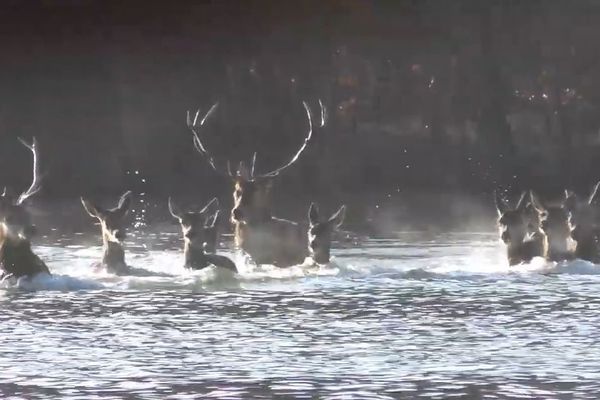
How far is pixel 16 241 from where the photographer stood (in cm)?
2922

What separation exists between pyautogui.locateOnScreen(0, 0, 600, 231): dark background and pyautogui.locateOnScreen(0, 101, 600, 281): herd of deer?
2461cm

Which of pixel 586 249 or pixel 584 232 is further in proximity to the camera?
pixel 584 232

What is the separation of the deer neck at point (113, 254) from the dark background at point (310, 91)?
2647 centimetres

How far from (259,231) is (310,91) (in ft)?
113

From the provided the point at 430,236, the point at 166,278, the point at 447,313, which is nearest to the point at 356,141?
the point at 430,236

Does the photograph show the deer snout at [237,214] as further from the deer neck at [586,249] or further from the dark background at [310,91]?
the dark background at [310,91]

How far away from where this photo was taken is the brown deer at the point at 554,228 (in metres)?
32.2

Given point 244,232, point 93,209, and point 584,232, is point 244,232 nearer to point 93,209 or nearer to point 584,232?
point 93,209

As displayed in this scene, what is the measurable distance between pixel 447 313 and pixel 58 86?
1576 inches

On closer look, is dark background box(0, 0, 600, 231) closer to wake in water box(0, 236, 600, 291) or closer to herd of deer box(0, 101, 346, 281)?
wake in water box(0, 236, 600, 291)

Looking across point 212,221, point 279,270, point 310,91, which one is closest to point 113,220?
point 212,221

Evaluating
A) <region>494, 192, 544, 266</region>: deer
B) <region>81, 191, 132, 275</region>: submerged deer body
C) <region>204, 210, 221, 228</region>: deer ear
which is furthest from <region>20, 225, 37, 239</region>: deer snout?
<region>494, 192, 544, 266</region>: deer

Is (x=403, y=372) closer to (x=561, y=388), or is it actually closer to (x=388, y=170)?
(x=561, y=388)

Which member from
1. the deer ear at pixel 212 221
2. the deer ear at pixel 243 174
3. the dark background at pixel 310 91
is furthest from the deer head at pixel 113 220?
the dark background at pixel 310 91
